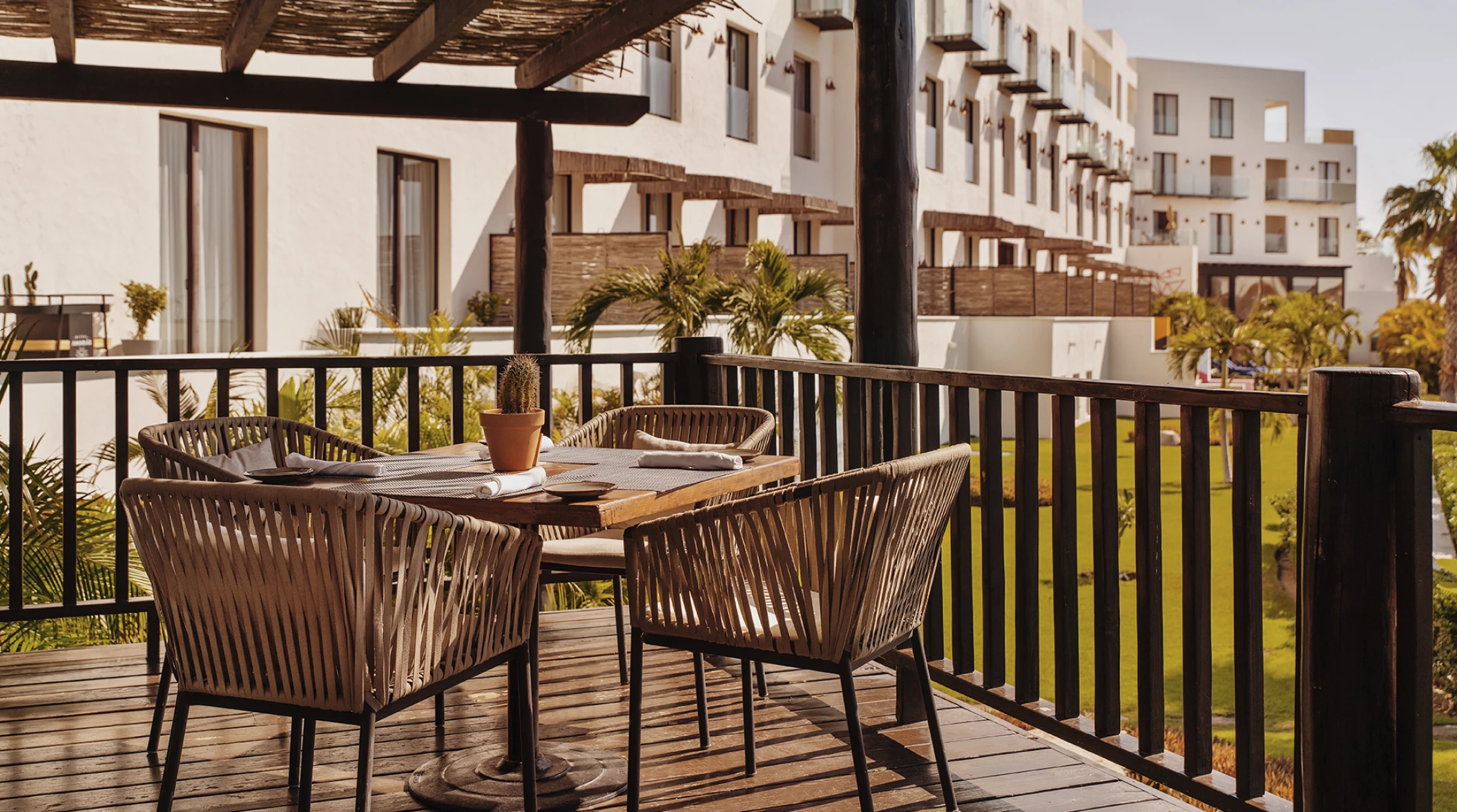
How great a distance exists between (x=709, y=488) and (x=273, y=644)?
1.08 metres

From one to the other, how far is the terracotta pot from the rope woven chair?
621mm

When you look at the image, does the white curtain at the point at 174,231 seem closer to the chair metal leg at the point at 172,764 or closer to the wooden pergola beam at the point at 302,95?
the wooden pergola beam at the point at 302,95

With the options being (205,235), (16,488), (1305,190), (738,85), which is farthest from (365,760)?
(1305,190)

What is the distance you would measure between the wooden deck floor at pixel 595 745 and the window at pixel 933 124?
77.9 ft

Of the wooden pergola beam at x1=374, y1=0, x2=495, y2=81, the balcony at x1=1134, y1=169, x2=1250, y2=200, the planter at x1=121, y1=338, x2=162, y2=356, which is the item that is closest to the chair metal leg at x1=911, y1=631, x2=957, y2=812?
the wooden pergola beam at x1=374, y1=0, x2=495, y2=81

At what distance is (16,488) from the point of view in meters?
4.34

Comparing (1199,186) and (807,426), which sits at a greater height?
(1199,186)

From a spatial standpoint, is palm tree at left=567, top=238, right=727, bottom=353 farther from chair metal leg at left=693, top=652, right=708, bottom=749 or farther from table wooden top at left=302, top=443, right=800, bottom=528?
table wooden top at left=302, top=443, right=800, bottom=528

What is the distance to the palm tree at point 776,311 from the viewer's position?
1036cm

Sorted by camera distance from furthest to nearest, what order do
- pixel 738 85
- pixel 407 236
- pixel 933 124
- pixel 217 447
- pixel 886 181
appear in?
pixel 933 124 < pixel 738 85 < pixel 407 236 < pixel 886 181 < pixel 217 447

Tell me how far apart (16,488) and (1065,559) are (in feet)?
11.0

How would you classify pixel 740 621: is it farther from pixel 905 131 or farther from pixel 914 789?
pixel 905 131

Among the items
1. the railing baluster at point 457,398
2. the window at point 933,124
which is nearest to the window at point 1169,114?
the window at point 933,124

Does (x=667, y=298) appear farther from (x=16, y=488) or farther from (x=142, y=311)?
(x=16, y=488)
